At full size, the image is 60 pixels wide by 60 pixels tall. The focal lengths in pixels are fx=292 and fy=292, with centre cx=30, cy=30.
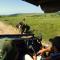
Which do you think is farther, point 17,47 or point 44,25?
point 44,25

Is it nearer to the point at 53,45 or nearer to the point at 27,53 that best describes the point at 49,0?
the point at 53,45

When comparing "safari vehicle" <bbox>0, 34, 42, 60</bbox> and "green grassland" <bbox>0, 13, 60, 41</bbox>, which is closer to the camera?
"safari vehicle" <bbox>0, 34, 42, 60</bbox>

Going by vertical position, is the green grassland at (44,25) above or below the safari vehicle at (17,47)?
below

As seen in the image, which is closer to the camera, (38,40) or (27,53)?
(27,53)

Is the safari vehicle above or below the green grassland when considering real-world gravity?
above

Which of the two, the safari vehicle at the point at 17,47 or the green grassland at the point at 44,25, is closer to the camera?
the safari vehicle at the point at 17,47

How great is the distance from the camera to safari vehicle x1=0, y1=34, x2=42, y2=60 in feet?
20.2

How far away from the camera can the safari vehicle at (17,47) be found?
20.2ft

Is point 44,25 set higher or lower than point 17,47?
lower

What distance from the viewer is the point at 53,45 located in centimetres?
597

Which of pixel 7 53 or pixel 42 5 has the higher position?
pixel 42 5

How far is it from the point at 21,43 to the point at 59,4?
1374 mm

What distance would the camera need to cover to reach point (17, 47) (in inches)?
277

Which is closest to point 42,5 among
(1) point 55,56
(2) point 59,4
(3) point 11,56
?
(2) point 59,4
